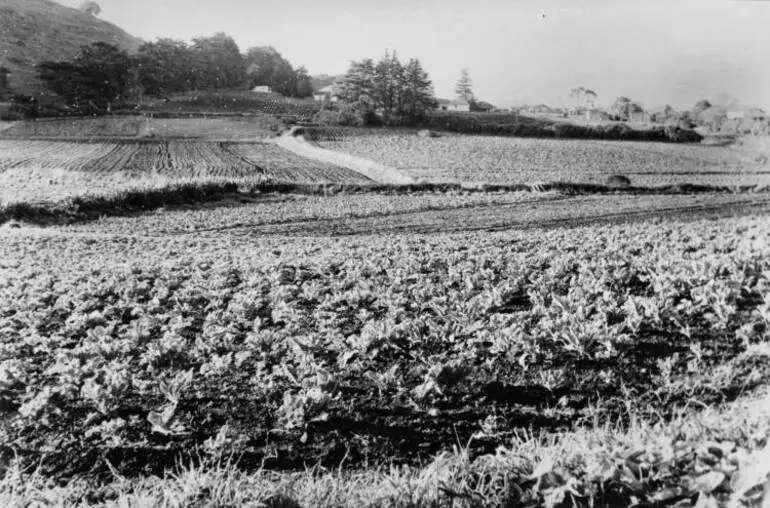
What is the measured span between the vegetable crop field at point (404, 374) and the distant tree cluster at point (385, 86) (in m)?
4.01

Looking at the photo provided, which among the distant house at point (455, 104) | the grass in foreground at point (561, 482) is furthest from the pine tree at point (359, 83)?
the grass in foreground at point (561, 482)

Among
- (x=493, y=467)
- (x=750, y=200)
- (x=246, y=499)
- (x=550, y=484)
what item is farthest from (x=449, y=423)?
(x=750, y=200)

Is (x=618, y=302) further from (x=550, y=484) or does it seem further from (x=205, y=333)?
(x=205, y=333)

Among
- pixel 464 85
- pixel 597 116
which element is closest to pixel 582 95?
pixel 464 85

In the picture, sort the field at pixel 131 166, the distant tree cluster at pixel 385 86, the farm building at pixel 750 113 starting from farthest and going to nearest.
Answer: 1. the field at pixel 131 166
2. the distant tree cluster at pixel 385 86
3. the farm building at pixel 750 113

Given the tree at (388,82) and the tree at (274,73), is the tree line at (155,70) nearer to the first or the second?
the tree at (274,73)

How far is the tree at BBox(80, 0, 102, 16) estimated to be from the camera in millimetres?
5482

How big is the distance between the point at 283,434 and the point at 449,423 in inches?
50.2

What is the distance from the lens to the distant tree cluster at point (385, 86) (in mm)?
9820

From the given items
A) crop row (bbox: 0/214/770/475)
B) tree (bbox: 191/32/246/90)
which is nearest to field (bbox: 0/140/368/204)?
crop row (bbox: 0/214/770/475)

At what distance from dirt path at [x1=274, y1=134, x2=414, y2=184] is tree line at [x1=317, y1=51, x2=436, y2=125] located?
18.5m

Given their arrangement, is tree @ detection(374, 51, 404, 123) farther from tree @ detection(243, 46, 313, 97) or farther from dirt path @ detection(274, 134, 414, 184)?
dirt path @ detection(274, 134, 414, 184)

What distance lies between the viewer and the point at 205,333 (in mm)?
5750

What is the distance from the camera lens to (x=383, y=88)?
1121 centimetres
